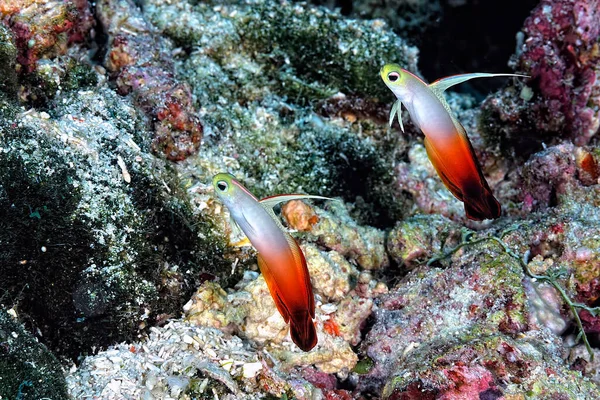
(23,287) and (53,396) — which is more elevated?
(23,287)

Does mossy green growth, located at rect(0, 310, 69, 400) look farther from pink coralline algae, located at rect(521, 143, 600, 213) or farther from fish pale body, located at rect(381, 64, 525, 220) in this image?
pink coralline algae, located at rect(521, 143, 600, 213)

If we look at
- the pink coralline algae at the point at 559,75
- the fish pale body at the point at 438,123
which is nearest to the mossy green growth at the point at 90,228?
the fish pale body at the point at 438,123

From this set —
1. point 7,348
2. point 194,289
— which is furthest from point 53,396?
point 194,289

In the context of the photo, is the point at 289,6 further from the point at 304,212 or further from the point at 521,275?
the point at 521,275

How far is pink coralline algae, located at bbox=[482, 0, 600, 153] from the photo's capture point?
439 cm

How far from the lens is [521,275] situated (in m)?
3.23

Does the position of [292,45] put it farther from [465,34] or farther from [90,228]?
[465,34]

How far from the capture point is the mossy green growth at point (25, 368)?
8.50 feet

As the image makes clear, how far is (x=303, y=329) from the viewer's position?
254 centimetres

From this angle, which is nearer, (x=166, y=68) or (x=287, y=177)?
(x=166, y=68)

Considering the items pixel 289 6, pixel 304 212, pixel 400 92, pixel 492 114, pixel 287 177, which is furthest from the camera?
pixel 289 6

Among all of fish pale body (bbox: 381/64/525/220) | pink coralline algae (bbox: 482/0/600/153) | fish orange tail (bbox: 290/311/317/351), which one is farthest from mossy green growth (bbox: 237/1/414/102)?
fish orange tail (bbox: 290/311/317/351)

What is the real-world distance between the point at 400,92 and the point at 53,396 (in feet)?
7.55

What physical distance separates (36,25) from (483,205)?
308 cm
